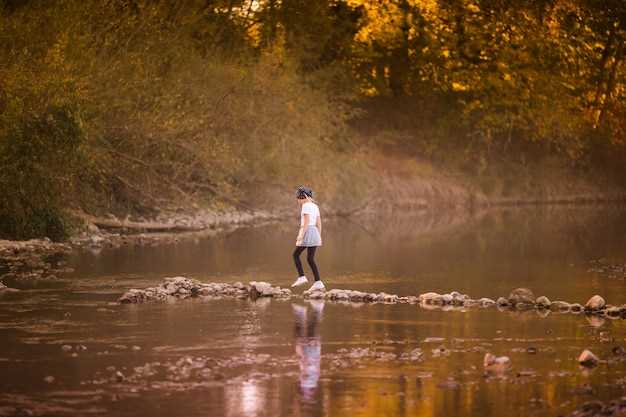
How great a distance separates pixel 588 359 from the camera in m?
13.6

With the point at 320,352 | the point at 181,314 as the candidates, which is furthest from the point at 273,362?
the point at 181,314

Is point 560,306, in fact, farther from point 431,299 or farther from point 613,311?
point 431,299

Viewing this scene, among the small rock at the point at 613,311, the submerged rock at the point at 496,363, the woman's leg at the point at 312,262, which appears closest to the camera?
the submerged rock at the point at 496,363

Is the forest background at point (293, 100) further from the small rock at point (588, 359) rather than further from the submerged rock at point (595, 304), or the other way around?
the small rock at point (588, 359)

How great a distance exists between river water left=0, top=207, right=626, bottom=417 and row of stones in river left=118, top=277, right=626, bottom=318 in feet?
1.85

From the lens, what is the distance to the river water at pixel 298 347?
38.0 ft

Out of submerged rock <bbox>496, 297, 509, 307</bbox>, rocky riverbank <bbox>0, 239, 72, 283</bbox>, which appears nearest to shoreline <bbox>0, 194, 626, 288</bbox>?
rocky riverbank <bbox>0, 239, 72, 283</bbox>

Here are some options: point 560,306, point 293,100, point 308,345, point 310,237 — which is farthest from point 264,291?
point 293,100

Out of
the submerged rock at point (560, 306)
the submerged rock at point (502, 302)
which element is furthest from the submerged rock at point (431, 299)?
the submerged rock at point (560, 306)

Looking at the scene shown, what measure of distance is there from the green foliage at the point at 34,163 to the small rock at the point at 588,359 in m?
16.5

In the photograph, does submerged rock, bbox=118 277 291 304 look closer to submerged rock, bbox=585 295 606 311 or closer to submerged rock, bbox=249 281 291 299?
submerged rock, bbox=249 281 291 299

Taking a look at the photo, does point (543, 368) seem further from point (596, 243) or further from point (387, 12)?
point (387, 12)

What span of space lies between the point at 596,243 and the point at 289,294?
15.6 metres

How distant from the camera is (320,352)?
565 inches
